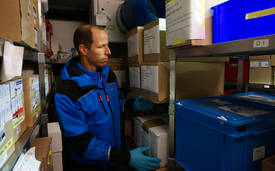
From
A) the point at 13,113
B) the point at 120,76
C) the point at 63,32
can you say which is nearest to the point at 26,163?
the point at 13,113

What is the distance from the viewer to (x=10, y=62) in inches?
23.2

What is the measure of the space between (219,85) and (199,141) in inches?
25.9

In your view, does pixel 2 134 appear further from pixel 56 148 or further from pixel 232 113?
pixel 232 113

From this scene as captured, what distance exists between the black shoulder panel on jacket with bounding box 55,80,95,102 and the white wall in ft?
5.70

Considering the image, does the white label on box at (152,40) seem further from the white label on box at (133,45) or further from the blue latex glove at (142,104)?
the blue latex glove at (142,104)

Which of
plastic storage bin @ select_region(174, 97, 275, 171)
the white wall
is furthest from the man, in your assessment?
the white wall

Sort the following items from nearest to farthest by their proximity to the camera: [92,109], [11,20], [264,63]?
1. [11,20]
2. [92,109]
3. [264,63]

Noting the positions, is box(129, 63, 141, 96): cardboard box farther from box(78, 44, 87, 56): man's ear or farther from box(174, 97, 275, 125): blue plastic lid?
box(174, 97, 275, 125): blue plastic lid

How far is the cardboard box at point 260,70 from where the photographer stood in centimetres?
269

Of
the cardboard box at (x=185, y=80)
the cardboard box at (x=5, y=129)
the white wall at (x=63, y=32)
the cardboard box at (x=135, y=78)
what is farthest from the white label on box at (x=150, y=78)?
the white wall at (x=63, y=32)

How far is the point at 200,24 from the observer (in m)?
0.88

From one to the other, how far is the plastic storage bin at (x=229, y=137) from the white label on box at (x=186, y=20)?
0.38 metres

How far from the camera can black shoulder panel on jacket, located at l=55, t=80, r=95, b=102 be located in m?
1.36

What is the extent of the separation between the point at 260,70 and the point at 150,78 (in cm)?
230
